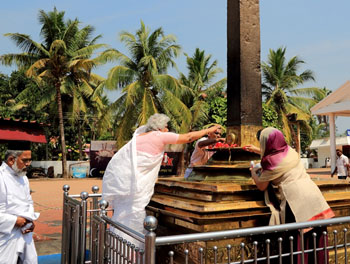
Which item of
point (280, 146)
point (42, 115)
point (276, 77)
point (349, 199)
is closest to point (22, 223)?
point (280, 146)

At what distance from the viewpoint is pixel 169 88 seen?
1964 centimetres

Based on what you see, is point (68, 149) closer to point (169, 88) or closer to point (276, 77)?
point (169, 88)

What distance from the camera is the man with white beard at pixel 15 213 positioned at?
3.03m

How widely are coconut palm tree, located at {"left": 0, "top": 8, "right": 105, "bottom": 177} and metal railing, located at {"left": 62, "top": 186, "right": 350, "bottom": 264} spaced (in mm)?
18935

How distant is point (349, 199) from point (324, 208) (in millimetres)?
670

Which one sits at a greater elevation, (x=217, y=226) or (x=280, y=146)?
(x=280, y=146)

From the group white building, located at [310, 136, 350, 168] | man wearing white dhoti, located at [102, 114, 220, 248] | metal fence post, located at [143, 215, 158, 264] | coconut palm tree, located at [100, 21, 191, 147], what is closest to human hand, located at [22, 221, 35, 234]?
man wearing white dhoti, located at [102, 114, 220, 248]

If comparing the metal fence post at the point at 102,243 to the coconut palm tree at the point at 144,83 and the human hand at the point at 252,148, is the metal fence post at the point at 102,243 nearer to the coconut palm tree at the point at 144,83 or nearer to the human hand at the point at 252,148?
the human hand at the point at 252,148

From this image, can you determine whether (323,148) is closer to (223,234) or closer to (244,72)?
(244,72)

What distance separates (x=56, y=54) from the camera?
69.8 ft

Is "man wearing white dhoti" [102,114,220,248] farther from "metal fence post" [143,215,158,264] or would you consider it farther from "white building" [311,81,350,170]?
"white building" [311,81,350,170]

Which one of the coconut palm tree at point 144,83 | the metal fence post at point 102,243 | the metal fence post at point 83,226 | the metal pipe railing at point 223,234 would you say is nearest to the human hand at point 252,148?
the metal pipe railing at point 223,234

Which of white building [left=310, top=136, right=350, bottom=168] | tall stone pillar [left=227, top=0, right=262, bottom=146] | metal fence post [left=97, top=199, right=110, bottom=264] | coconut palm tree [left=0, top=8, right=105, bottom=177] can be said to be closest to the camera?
metal fence post [left=97, top=199, right=110, bottom=264]

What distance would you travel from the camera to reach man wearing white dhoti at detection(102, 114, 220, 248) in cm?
316
